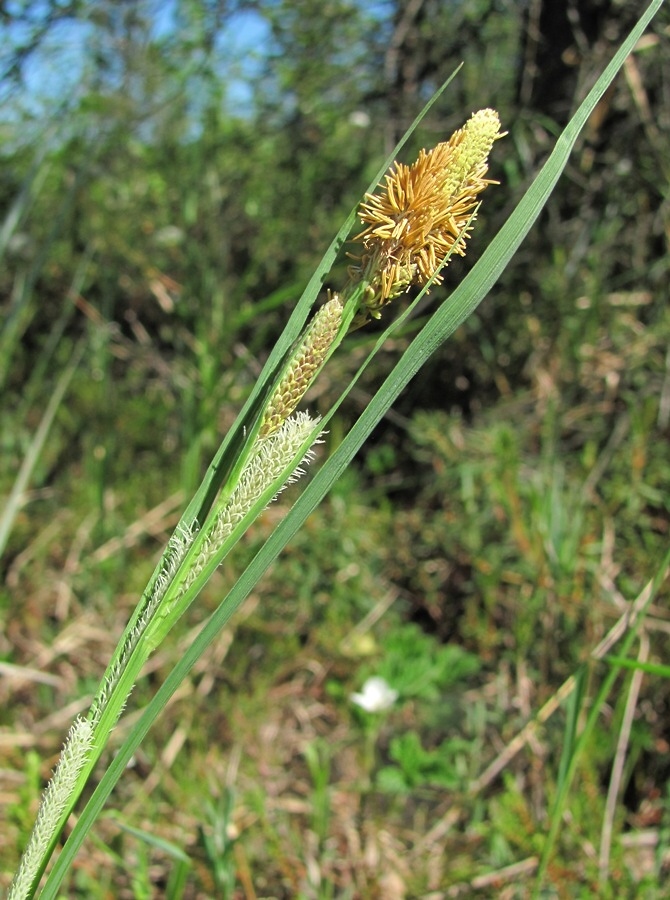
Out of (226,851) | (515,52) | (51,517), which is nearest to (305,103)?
(515,52)

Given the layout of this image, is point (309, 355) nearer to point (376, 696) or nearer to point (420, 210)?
point (420, 210)

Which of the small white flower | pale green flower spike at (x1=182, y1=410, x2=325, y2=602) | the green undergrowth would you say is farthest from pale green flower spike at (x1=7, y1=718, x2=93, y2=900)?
the small white flower

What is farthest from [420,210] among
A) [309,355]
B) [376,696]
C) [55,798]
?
[376,696]

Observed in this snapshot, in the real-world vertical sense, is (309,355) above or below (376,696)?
above

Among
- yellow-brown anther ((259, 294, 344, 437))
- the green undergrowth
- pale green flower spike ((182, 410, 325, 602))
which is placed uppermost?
yellow-brown anther ((259, 294, 344, 437))

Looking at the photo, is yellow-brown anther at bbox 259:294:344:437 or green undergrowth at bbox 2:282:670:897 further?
green undergrowth at bbox 2:282:670:897

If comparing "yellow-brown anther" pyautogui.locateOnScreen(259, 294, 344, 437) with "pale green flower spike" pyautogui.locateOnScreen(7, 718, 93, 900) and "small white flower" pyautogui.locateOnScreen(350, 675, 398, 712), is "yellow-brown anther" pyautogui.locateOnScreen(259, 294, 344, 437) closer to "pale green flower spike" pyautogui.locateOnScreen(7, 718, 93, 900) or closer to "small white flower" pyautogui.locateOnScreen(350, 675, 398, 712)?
"pale green flower spike" pyautogui.locateOnScreen(7, 718, 93, 900)
